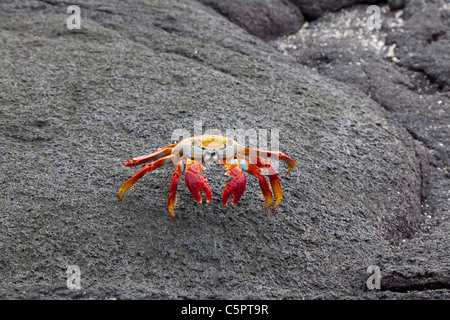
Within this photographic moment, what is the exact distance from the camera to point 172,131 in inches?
174

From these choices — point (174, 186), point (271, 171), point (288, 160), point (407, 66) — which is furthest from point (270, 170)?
point (407, 66)

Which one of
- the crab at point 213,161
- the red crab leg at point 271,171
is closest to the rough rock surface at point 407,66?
the red crab leg at point 271,171

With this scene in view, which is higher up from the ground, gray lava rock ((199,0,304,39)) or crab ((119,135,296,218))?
gray lava rock ((199,0,304,39))

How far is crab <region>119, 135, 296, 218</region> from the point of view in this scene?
332 cm

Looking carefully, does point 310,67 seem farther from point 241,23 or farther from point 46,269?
point 46,269

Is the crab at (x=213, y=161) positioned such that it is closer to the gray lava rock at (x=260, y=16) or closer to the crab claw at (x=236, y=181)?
the crab claw at (x=236, y=181)

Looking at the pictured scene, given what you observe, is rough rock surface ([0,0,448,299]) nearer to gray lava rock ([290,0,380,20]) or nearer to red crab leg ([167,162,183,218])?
red crab leg ([167,162,183,218])

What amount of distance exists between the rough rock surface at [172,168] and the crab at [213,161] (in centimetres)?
29

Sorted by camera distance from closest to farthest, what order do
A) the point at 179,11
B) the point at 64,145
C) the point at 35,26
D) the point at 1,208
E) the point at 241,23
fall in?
the point at 1,208, the point at 64,145, the point at 35,26, the point at 179,11, the point at 241,23

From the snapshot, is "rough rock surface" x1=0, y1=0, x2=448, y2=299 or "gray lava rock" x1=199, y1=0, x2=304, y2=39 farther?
"gray lava rock" x1=199, y1=0, x2=304, y2=39

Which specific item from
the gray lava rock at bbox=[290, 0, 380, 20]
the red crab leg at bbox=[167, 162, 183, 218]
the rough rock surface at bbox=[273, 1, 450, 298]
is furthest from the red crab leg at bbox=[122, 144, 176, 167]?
the gray lava rock at bbox=[290, 0, 380, 20]

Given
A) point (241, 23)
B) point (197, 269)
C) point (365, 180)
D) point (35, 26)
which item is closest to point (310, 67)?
point (241, 23)

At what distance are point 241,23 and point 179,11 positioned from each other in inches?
41.4

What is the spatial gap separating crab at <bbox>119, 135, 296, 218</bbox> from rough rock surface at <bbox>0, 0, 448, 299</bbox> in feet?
0.96
